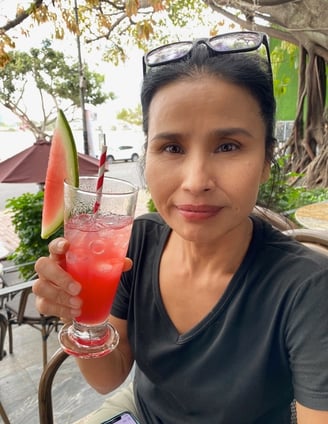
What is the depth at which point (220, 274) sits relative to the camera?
112cm

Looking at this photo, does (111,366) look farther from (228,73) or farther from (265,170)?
(228,73)

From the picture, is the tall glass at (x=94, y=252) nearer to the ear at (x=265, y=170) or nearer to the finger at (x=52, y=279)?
the finger at (x=52, y=279)

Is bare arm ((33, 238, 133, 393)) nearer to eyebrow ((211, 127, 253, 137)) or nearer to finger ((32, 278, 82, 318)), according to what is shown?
finger ((32, 278, 82, 318))

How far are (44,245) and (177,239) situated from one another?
290 centimetres

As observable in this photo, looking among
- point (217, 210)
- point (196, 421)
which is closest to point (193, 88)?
point (217, 210)

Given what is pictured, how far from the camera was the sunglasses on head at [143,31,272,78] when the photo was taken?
3.31ft

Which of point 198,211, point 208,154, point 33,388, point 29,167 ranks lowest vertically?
point 33,388

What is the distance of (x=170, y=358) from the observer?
1096mm

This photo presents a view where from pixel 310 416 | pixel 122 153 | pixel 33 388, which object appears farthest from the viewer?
pixel 122 153

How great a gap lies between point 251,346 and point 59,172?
73 cm

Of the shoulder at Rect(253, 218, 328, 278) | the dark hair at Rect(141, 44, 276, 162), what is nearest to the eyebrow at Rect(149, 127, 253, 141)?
the dark hair at Rect(141, 44, 276, 162)

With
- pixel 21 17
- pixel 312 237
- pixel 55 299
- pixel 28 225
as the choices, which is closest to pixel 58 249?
pixel 55 299

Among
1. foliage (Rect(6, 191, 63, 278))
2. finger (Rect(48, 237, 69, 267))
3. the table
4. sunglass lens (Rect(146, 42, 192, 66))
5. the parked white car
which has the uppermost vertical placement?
sunglass lens (Rect(146, 42, 192, 66))

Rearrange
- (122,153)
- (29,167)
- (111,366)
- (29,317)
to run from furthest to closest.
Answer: (122,153), (29,167), (29,317), (111,366)
